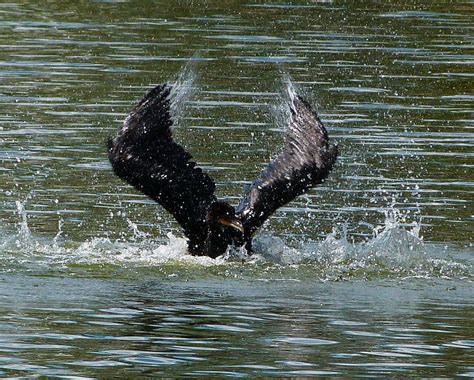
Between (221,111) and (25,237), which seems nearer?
(25,237)

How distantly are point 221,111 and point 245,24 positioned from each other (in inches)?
391

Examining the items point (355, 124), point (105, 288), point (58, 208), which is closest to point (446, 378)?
point (105, 288)

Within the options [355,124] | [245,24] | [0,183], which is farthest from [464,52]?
[0,183]

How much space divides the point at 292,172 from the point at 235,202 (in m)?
2.62

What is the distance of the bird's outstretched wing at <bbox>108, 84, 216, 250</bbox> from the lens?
579 inches

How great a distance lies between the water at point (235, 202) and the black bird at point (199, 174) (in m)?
0.28

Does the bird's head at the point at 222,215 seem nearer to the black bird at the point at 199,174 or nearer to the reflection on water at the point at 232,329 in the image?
the black bird at the point at 199,174

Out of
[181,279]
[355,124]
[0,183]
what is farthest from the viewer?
[355,124]

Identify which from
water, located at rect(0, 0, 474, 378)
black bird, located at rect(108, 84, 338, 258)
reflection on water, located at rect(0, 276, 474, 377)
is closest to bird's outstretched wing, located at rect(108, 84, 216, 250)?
black bird, located at rect(108, 84, 338, 258)

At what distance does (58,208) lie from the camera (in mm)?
16906

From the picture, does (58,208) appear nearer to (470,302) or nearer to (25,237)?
(25,237)

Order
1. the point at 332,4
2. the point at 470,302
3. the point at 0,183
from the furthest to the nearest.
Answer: the point at 332,4 < the point at 0,183 < the point at 470,302

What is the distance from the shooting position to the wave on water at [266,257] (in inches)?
560

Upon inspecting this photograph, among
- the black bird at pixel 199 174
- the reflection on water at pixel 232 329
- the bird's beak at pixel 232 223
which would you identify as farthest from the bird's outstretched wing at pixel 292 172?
the reflection on water at pixel 232 329
